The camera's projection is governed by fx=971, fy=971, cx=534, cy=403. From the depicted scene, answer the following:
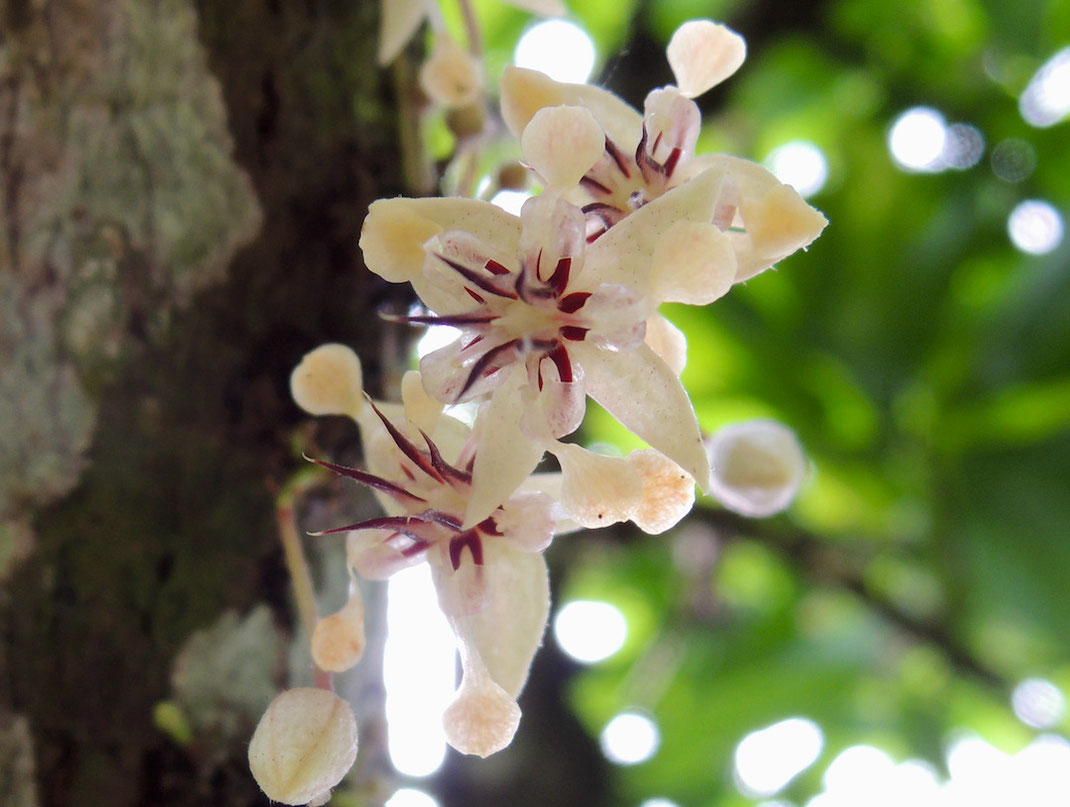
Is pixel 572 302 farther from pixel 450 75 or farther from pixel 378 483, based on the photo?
pixel 450 75

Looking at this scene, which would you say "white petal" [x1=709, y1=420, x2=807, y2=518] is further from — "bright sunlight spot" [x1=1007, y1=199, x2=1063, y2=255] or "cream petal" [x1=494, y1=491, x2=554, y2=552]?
"bright sunlight spot" [x1=1007, y1=199, x2=1063, y2=255]

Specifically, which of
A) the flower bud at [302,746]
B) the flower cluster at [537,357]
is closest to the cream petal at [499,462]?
the flower cluster at [537,357]

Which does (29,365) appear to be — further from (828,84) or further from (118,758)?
(828,84)

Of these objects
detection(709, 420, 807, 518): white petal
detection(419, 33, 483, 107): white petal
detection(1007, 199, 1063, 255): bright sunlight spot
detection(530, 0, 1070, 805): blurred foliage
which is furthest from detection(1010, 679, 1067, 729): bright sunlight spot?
detection(419, 33, 483, 107): white petal

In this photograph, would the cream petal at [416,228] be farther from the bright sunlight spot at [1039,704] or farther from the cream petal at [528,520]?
the bright sunlight spot at [1039,704]

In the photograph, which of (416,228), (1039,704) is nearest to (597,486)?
(416,228)
